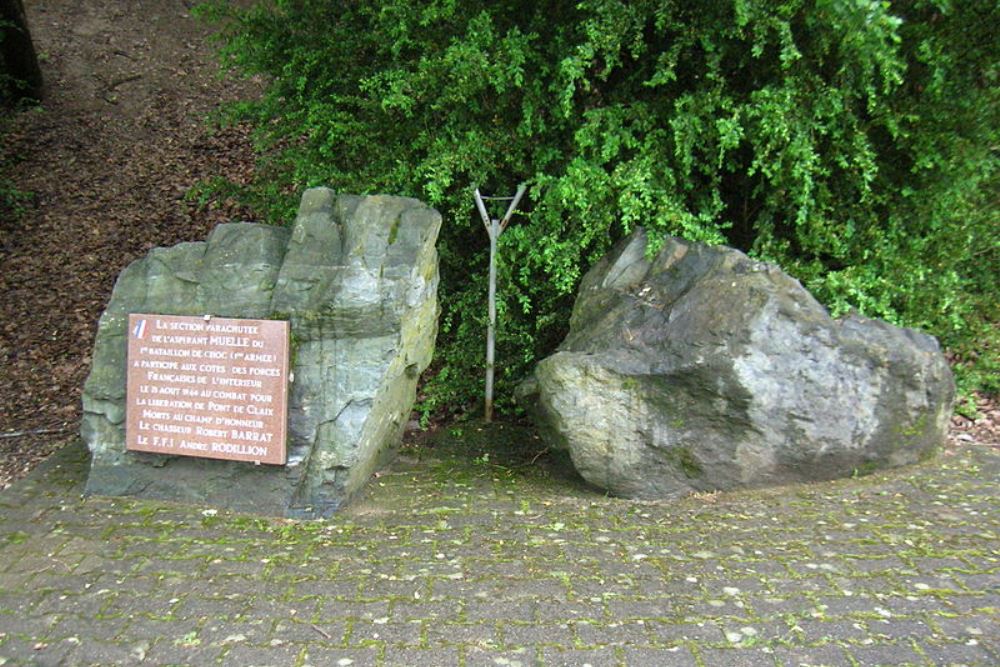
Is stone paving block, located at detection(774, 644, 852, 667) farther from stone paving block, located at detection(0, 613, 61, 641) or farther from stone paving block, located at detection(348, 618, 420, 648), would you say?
stone paving block, located at detection(0, 613, 61, 641)

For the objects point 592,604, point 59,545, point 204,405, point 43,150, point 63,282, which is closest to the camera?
point 592,604

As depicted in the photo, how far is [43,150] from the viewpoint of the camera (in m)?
9.62

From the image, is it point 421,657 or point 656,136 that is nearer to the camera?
point 421,657

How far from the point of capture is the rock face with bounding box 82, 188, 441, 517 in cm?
447

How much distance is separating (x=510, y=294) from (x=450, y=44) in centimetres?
184

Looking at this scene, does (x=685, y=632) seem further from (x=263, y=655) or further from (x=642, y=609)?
(x=263, y=655)

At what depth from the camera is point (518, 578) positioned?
3750mm

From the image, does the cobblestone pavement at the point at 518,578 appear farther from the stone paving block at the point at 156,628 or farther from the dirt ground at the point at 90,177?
the dirt ground at the point at 90,177

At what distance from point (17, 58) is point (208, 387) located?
313 inches

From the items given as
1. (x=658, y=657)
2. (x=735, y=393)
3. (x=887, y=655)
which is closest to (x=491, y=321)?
(x=735, y=393)

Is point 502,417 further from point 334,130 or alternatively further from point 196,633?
point 196,633

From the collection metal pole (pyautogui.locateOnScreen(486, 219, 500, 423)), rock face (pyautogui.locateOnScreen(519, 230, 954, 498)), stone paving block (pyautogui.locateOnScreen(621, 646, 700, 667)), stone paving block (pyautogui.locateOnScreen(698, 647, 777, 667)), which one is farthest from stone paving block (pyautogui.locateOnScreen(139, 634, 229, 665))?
metal pole (pyautogui.locateOnScreen(486, 219, 500, 423))

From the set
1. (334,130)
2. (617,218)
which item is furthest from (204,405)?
(617,218)

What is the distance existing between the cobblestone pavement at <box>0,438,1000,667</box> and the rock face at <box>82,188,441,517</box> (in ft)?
0.61
